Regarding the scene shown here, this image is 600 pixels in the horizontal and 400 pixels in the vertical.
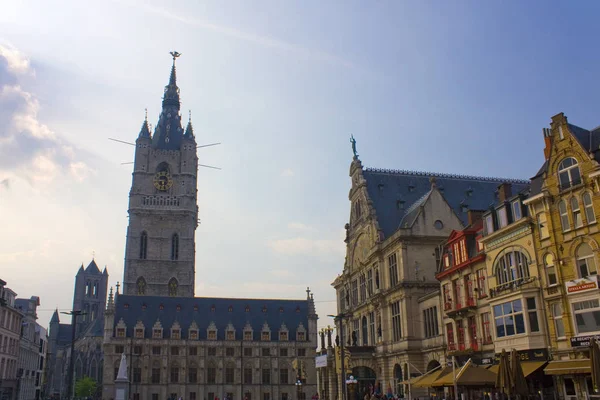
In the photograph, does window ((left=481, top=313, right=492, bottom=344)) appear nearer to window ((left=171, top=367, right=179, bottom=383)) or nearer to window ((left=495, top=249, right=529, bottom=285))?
window ((left=495, top=249, right=529, bottom=285))

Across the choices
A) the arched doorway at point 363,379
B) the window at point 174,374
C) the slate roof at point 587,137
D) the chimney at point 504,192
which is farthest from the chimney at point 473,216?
the window at point 174,374

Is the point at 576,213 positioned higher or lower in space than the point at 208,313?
lower

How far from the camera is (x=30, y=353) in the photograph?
240 ft

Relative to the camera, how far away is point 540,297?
2898cm

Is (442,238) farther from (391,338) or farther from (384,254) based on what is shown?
(391,338)

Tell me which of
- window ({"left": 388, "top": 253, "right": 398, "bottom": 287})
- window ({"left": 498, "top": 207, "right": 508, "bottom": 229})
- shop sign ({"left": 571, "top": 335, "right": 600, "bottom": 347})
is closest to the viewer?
shop sign ({"left": 571, "top": 335, "right": 600, "bottom": 347})

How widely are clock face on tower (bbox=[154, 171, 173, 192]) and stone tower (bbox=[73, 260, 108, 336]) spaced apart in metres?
69.6

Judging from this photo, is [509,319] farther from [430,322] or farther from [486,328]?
[430,322]

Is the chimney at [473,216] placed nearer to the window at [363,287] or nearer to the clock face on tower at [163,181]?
the window at [363,287]

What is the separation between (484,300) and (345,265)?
29.9 meters

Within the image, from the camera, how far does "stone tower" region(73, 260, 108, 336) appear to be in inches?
6801

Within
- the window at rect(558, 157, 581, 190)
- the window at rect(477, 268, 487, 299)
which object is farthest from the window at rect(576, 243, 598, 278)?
the window at rect(477, 268, 487, 299)

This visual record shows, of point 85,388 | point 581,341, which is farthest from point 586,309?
point 85,388

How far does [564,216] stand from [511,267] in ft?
15.6
